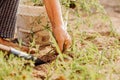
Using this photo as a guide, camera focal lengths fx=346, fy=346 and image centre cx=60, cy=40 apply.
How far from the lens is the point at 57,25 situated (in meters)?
1.97

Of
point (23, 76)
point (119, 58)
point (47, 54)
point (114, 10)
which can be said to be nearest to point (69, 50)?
point (47, 54)

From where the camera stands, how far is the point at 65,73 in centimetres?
170

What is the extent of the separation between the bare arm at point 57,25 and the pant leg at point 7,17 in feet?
1.39

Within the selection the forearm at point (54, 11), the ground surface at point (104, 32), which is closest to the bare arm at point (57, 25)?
the forearm at point (54, 11)

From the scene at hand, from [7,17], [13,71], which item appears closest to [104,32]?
[7,17]

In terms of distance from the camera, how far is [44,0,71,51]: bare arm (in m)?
1.95

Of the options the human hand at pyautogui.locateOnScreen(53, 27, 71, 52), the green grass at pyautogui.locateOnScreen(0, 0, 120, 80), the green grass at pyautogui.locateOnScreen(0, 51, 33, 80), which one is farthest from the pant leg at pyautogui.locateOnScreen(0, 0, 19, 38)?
the green grass at pyautogui.locateOnScreen(0, 51, 33, 80)

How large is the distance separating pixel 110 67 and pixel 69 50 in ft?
1.34

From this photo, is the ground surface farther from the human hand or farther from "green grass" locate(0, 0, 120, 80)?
the human hand

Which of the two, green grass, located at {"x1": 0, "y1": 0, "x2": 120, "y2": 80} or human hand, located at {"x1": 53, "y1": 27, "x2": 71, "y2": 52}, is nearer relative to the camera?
green grass, located at {"x1": 0, "y1": 0, "x2": 120, "y2": 80}

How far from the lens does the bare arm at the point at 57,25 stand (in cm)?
195

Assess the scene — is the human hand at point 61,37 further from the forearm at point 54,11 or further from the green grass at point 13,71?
the green grass at point 13,71

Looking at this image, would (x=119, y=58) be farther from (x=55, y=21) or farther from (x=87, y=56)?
(x=55, y=21)

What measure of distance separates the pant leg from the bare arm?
42cm
